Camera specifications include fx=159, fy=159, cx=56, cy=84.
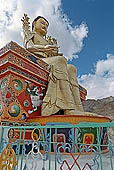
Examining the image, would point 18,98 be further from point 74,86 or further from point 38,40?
point 38,40

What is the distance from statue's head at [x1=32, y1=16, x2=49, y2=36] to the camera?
4943mm

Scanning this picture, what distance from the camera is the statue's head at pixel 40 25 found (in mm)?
4943

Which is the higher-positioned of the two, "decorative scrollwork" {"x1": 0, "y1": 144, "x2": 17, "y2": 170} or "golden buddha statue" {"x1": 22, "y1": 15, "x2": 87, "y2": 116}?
"golden buddha statue" {"x1": 22, "y1": 15, "x2": 87, "y2": 116}

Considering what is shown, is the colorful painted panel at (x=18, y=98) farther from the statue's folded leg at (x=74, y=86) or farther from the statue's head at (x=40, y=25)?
the statue's head at (x=40, y=25)

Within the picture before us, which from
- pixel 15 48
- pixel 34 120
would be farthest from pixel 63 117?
pixel 15 48

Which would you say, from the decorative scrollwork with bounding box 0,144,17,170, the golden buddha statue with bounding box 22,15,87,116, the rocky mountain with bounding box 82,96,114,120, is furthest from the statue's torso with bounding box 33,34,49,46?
the rocky mountain with bounding box 82,96,114,120

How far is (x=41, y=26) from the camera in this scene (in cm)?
495

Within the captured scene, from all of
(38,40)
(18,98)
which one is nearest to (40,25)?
(38,40)

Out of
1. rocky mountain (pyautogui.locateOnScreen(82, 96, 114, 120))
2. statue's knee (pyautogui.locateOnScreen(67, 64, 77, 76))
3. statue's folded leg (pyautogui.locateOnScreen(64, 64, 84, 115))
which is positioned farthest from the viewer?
rocky mountain (pyautogui.locateOnScreen(82, 96, 114, 120))

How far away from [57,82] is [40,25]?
243 cm

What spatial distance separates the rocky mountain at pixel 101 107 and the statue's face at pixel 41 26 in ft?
15.6

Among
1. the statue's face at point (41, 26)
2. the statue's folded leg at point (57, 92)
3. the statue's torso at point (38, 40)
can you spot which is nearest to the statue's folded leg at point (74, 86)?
the statue's folded leg at point (57, 92)

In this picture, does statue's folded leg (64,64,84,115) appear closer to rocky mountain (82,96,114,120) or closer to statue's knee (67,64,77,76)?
statue's knee (67,64,77,76)

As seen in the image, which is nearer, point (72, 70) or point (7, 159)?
point (7, 159)
